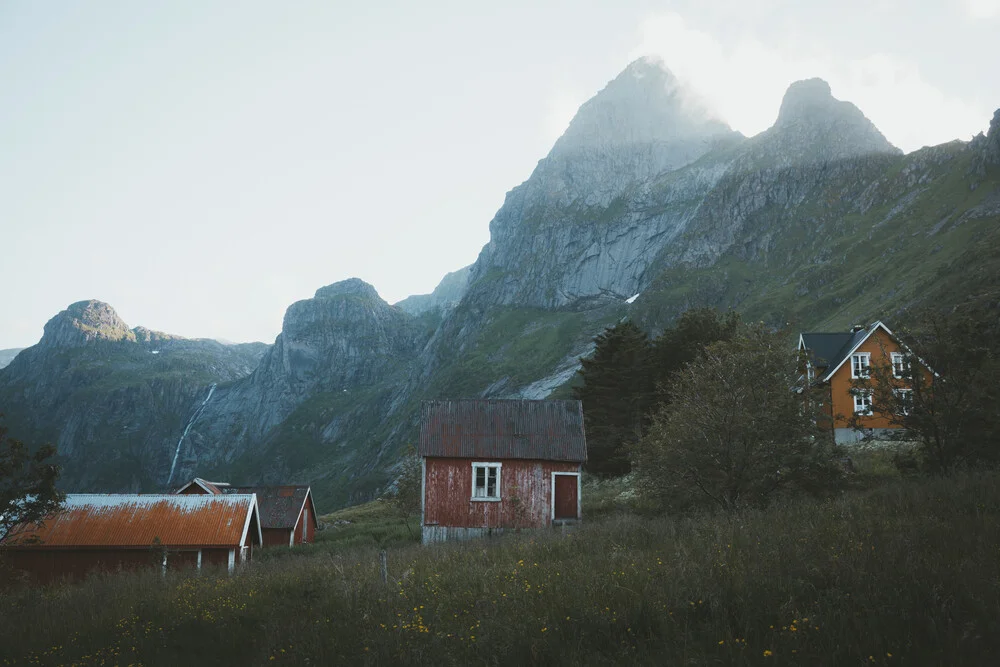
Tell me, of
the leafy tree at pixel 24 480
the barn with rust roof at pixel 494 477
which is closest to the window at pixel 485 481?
the barn with rust roof at pixel 494 477

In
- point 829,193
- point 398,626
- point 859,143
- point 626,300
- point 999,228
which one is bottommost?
point 398,626

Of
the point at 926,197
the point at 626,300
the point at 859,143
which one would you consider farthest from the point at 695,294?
the point at 859,143

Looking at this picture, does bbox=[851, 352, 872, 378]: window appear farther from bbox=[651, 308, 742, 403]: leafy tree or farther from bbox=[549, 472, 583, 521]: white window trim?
bbox=[549, 472, 583, 521]: white window trim

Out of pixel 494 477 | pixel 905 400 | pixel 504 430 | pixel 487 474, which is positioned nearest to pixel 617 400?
pixel 504 430

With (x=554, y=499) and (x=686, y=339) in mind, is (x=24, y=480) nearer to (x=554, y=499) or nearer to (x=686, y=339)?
(x=554, y=499)

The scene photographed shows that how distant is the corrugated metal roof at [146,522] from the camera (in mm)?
25344

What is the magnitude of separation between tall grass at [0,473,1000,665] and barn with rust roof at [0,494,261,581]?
37.9ft

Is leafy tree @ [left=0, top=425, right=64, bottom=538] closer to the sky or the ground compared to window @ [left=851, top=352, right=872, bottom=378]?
closer to the ground

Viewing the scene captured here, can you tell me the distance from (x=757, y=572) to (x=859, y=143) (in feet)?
681

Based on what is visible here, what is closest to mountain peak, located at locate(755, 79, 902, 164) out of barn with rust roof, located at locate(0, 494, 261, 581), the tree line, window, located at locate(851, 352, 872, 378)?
window, located at locate(851, 352, 872, 378)

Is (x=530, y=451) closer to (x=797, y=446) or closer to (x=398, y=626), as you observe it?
(x=797, y=446)

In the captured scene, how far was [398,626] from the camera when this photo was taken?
29.9 ft

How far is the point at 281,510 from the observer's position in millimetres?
43906

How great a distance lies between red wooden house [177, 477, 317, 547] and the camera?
4166 cm
